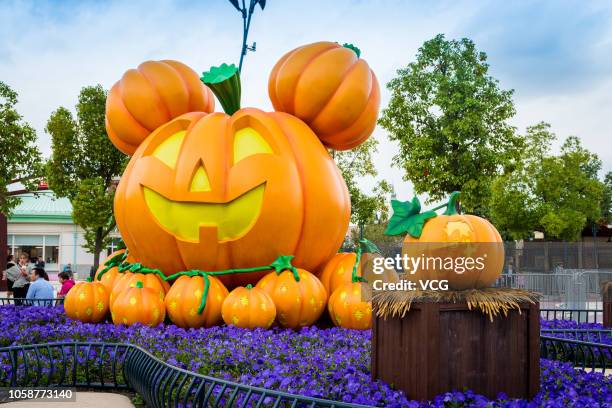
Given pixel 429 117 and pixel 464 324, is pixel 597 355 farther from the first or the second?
pixel 429 117

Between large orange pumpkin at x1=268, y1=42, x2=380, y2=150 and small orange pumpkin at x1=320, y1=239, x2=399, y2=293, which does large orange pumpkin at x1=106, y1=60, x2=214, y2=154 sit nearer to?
large orange pumpkin at x1=268, y1=42, x2=380, y2=150

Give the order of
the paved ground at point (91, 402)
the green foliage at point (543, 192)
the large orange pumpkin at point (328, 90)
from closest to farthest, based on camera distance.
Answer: the paved ground at point (91, 402)
the large orange pumpkin at point (328, 90)
the green foliage at point (543, 192)

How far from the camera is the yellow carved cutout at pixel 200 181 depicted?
8.30 metres

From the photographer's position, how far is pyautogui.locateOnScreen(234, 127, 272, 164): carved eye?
849cm

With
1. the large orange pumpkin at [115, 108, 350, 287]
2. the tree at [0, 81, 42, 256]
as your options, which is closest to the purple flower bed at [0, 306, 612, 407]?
the large orange pumpkin at [115, 108, 350, 287]

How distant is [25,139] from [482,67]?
15.8 m

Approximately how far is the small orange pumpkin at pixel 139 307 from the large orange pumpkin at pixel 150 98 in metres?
2.35

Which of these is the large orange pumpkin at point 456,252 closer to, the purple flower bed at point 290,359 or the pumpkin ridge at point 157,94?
the purple flower bed at point 290,359

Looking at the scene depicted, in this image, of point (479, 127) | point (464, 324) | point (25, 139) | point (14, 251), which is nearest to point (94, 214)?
point (25, 139)

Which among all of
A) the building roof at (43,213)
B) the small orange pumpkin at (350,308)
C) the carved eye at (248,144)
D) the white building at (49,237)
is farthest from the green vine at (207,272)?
the building roof at (43,213)

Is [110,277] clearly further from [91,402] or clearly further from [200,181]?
[91,402]

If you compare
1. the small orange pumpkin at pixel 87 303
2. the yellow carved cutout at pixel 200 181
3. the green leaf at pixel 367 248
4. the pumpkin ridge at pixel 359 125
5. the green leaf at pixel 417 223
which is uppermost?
the pumpkin ridge at pixel 359 125

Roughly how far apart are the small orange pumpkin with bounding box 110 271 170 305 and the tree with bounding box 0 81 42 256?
37.6 feet

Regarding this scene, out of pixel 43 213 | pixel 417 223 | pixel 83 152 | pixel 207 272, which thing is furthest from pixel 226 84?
pixel 43 213
